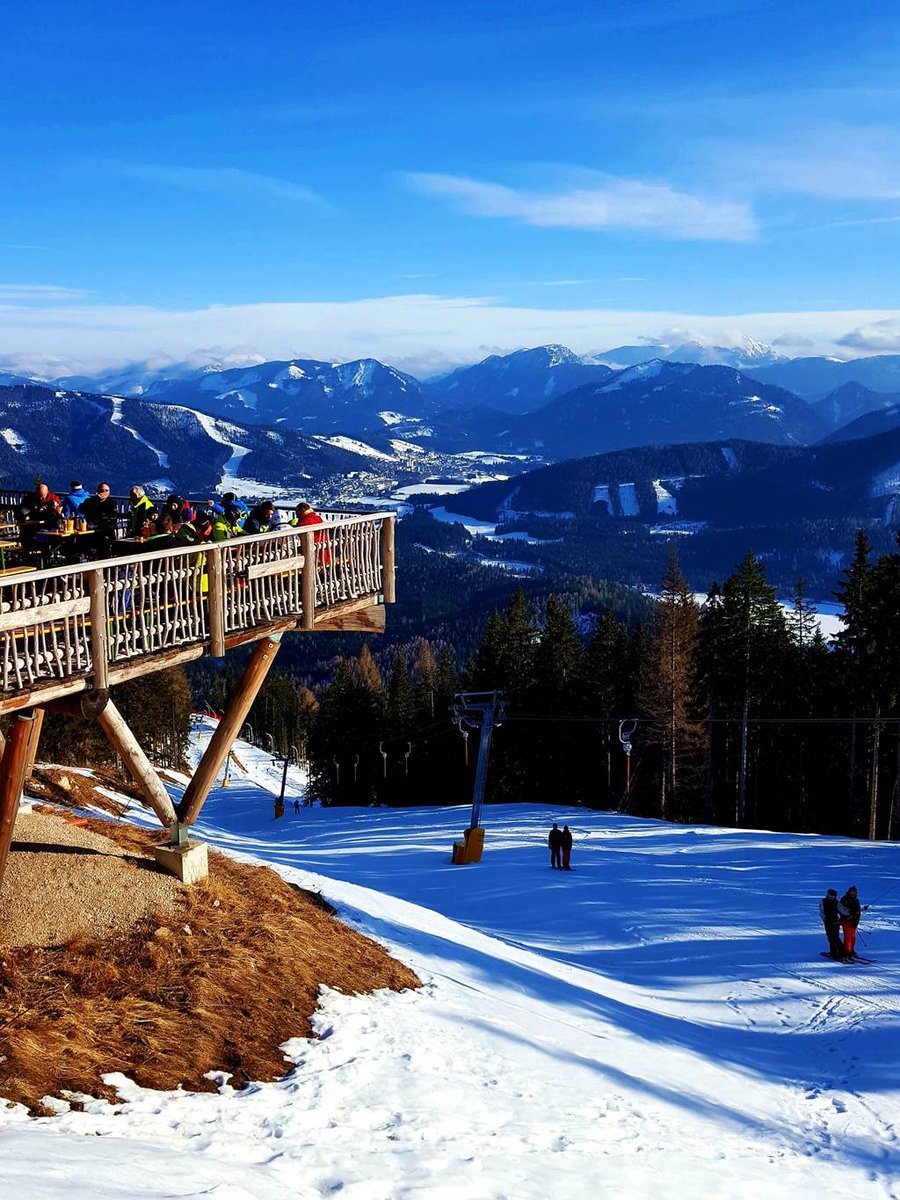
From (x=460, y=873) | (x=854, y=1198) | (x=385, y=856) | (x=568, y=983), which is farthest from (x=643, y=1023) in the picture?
(x=385, y=856)

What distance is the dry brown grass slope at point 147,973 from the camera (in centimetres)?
833

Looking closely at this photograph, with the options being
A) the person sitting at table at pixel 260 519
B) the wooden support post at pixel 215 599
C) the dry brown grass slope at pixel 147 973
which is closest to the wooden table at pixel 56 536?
the wooden support post at pixel 215 599

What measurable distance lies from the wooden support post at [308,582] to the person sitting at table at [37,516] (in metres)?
3.56

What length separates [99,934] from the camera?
412 inches

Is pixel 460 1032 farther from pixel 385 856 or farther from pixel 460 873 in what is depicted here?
pixel 385 856

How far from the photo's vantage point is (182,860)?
12109mm

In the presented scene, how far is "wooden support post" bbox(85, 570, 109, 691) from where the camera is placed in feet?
32.0

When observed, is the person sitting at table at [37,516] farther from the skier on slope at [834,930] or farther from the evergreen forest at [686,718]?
the evergreen forest at [686,718]

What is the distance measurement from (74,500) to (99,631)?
719cm

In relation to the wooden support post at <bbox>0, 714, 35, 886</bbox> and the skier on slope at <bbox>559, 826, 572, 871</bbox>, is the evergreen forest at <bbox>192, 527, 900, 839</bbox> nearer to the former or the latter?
the skier on slope at <bbox>559, 826, 572, 871</bbox>

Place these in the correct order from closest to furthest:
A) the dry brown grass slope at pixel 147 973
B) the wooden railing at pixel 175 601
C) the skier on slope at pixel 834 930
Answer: the dry brown grass slope at pixel 147 973 < the wooden railing at pixel 175 601 < the skier on slope at pixel 834 930

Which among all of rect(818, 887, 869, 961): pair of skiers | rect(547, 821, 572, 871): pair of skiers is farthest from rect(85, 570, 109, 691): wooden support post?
rect(547, 821, 572, 871): pair of skiers

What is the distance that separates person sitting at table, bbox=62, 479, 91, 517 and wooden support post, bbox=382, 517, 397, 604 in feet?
16.4

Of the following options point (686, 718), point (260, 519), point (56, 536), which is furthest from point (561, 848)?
point (686, 718)
